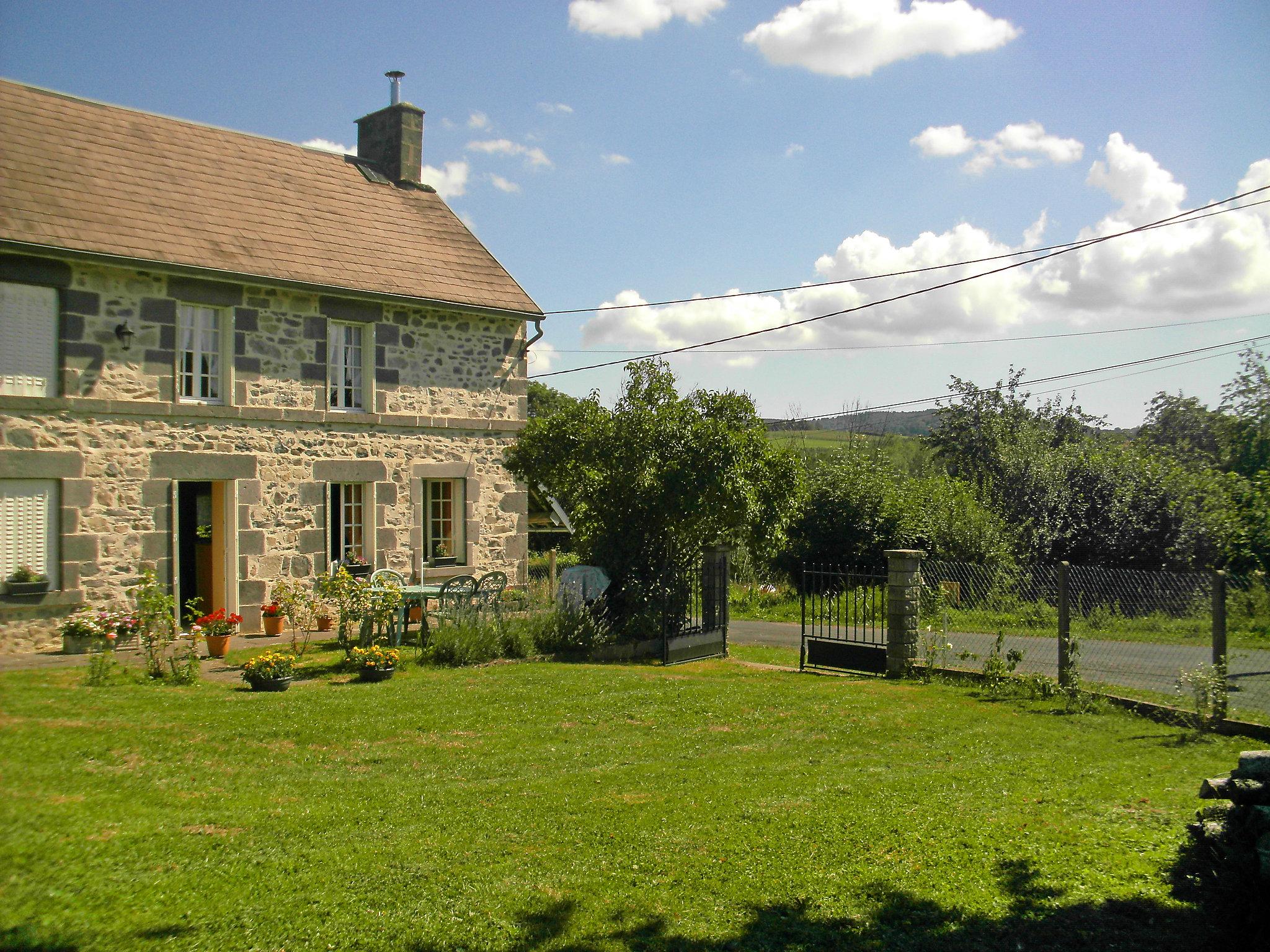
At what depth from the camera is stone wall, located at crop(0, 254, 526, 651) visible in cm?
1255

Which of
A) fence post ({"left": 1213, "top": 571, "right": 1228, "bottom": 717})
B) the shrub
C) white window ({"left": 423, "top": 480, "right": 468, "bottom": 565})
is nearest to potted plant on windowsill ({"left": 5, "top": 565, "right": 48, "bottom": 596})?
the shrub

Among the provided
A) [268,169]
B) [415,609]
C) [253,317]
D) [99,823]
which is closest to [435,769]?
[99,823]

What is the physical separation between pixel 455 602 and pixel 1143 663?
897cm

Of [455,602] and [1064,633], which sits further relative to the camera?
[455,602]

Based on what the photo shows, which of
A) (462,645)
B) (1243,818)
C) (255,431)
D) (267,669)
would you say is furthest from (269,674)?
(1243,818)

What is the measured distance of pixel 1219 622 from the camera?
9562 mm

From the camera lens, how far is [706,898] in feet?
15.4

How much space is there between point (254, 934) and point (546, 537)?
76.4 ft

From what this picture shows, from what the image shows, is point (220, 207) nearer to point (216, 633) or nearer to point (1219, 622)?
point (216, 633)

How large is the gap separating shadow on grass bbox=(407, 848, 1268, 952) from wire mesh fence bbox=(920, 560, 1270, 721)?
547 cm

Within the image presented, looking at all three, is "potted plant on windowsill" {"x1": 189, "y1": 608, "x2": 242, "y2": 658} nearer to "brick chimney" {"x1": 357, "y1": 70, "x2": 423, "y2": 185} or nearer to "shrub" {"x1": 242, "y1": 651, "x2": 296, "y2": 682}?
"shrub" {"x1": 242, "y1": 651, "x2": 296, "y2": 682}

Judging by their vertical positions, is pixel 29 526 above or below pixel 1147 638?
above

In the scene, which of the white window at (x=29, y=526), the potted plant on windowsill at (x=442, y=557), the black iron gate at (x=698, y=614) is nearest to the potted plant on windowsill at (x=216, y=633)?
the white window at (x=29, y=526)

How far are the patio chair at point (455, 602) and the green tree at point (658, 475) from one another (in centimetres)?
191
